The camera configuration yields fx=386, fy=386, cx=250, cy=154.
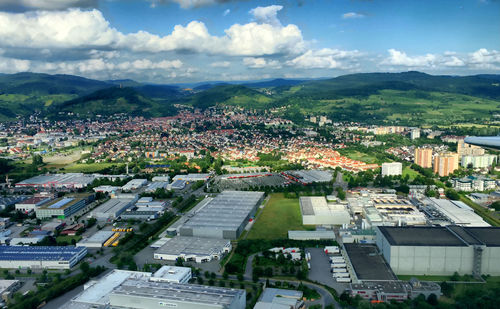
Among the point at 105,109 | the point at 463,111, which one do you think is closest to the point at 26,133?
the point at 105,109

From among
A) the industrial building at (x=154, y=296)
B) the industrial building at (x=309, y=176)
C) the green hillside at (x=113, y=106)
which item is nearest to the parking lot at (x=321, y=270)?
the industrial building at (x=154, y=296)

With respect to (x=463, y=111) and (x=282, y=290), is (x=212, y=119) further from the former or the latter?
(x=282, y=290)

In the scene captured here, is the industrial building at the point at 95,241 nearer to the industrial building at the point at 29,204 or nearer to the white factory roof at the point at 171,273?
the white factory roof at the point at 171,273

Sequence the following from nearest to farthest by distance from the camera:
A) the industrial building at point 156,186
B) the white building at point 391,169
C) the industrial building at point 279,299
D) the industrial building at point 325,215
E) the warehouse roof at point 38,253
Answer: the industrial building at point 279,299 → the warehouse roof at point 38,253 → the industrial building at point 325,215 → the industrial building at point 156,186 → the white building at point 391,169

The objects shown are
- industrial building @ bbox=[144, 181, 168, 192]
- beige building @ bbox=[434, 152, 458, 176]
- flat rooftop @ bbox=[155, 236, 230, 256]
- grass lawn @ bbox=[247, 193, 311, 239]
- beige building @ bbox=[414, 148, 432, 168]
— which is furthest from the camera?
beige building @ bbox=[414, 148, 432, 168]

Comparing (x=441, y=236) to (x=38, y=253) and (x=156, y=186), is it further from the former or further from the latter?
(x=156, y=186)

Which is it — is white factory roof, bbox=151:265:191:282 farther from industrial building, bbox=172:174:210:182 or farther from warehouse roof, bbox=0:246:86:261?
industrial building, bbox=172:174:210:182

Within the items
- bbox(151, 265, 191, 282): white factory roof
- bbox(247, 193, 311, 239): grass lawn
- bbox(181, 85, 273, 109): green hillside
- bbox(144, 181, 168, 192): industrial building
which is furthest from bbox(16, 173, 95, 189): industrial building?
bbox(181, 85, 273, 109): green hillside
